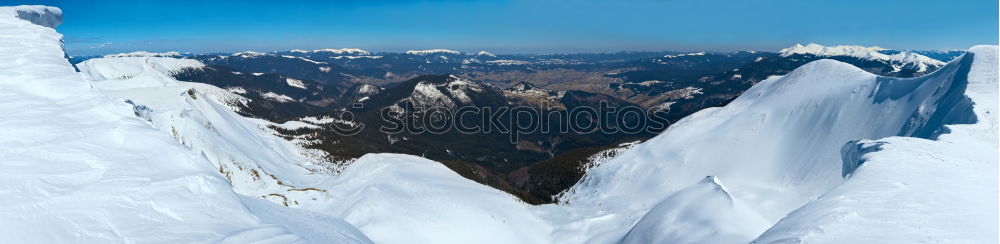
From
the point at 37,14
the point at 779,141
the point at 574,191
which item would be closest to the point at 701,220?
the point at 779,141

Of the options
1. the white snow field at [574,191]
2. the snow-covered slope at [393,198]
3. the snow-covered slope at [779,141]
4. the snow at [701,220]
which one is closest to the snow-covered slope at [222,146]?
the snow-covered slope at [393,198]

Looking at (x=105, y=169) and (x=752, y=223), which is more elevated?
(x=105, y=169)

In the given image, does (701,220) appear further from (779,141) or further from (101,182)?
(779,141)

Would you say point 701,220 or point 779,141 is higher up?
point 701,220

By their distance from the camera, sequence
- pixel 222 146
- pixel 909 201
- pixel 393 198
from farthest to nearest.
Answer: pixel 222 146
pixel 393 198
pixel 909 201

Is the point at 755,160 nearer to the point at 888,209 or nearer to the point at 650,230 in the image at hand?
the point at 650,230

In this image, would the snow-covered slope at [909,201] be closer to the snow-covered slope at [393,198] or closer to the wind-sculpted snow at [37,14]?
the snow-covered slope at [393,198]

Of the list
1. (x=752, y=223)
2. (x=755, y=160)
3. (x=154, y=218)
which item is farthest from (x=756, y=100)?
(x=154, y=218)
